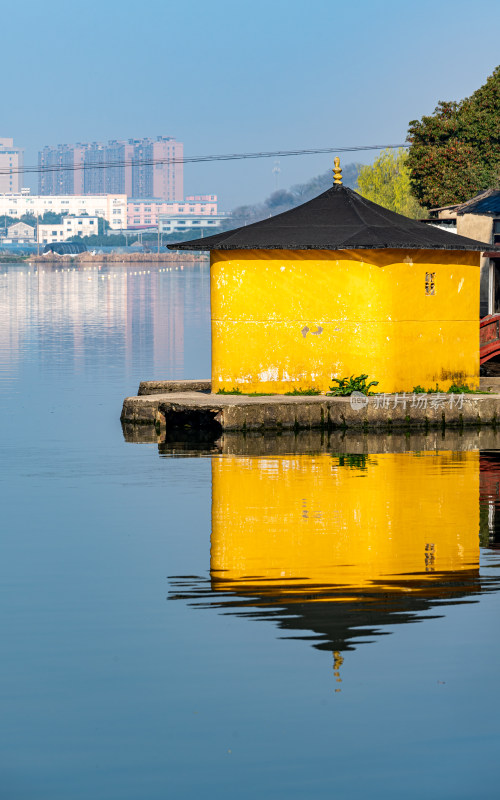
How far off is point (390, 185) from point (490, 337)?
79928mm

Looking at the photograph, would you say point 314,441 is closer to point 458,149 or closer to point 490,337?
point 490,337

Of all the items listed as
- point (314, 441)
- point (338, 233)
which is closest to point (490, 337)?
point (338, 233)

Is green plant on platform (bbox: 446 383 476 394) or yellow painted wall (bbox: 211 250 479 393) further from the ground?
yellow painted wall (bbox: 211 250 479 393)

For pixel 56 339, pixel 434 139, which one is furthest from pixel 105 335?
pixel 434 139

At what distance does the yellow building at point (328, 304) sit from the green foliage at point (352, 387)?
184mm

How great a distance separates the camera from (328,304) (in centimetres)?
2788

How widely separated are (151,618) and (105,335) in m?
51.7

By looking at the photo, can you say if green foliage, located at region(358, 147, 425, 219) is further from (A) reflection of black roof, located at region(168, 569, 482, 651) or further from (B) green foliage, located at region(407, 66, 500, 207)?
(A) reflection of black roof, located at region(168, 569, 482, 651)

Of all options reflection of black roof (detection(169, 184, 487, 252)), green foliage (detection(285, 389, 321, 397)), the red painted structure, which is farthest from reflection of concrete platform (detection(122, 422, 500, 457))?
the red painted structure

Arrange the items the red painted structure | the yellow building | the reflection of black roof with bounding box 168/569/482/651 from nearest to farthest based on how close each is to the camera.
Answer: the reflection of black roof with bounding box 168/569/482/651
the yellow building
the red painted structure

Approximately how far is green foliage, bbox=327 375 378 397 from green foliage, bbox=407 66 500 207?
4061cm

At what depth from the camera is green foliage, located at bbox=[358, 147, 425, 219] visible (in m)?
110

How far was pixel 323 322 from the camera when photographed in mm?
27906

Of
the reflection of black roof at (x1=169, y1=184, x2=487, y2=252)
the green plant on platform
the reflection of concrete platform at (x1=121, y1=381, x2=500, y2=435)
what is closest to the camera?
the reflection of concrete platform at (x1=121, y1=381, x2=500, y2=435)
